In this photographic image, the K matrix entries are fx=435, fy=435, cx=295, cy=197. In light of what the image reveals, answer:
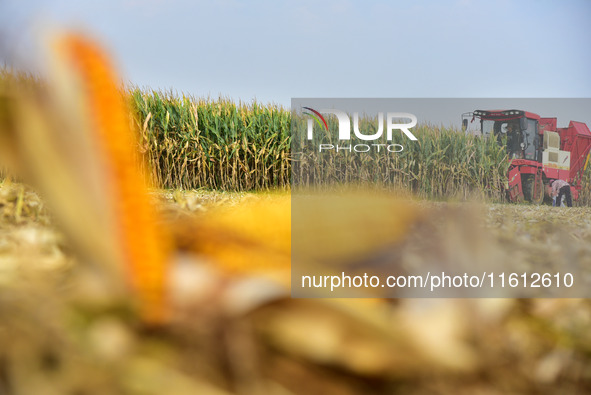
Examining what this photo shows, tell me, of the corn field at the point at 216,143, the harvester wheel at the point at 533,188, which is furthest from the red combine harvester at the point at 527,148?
the corn field at the point at 216,143

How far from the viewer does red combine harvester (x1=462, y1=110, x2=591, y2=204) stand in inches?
Answer: 166

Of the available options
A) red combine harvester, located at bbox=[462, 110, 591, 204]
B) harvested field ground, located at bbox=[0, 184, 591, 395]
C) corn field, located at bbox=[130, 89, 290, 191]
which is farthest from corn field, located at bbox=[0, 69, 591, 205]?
harvested field ground, located at bbox=[0, 184, 591, 395]

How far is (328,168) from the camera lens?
470 cm

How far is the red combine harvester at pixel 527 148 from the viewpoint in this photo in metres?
4.21

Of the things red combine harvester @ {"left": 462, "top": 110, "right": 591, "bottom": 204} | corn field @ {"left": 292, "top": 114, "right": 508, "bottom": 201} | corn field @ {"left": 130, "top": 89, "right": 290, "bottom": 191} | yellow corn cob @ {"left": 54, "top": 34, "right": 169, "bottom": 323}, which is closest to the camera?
yellow corn cob @ {"left": 54, "top": 34, "right": 169, "bottom": 323}

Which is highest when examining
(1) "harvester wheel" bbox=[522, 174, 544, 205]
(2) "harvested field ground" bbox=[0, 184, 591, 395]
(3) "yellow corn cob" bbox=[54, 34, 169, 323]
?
(3) "yellow corn cob" bbox=[54, 34, 169, 323]

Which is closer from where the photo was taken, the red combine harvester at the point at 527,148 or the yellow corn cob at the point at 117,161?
the yellow corn cob at the point at 117,161

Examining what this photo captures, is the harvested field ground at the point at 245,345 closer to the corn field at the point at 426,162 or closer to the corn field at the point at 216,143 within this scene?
the corn field at the point at 216,143

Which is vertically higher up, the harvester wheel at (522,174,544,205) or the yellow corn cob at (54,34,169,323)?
the yellow corn cob at (54,34,169,323)

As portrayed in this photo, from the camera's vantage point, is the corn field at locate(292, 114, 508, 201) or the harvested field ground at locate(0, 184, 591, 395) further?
the corn field at locate(292, 114, 508, 201)

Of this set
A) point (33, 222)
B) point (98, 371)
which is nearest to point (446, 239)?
point (98, 371)

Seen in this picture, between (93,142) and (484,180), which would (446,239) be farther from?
(484,180)

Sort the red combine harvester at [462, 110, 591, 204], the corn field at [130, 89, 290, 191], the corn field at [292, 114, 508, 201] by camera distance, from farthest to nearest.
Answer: the corn field at [292, 114, 508, 201]
the corn field at [130, 89, 290, 191]
the red combine harvester at [462, 110, 591, 204]

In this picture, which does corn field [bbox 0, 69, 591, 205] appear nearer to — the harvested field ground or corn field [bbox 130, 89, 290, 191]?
corn field [bbox 130, 89, 290, 191]
